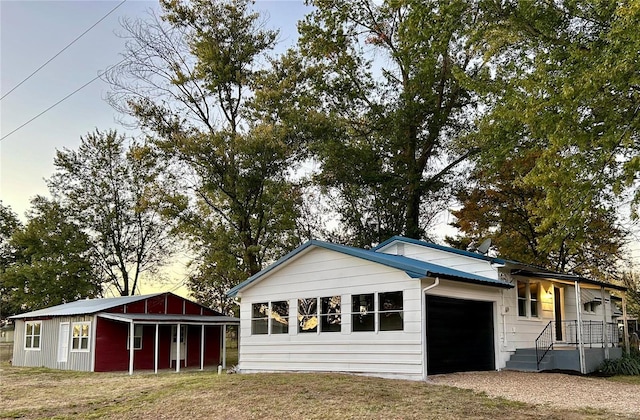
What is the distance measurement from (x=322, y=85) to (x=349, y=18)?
3.34m

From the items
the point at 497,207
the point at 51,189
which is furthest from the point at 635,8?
the point at 51,189

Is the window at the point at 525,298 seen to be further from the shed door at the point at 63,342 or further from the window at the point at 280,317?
the shed door at the point at 63,342

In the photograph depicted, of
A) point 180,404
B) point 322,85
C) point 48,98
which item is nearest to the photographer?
point 180,404

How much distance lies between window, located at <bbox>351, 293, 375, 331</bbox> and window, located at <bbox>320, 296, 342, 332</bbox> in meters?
0.52

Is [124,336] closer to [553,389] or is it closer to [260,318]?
[260,318]

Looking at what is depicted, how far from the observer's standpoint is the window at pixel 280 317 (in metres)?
17.4

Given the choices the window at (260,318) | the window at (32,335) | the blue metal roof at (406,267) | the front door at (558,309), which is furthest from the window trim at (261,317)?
the window at (32,335)

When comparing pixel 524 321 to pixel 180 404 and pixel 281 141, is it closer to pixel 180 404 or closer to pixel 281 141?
pixel 180 404

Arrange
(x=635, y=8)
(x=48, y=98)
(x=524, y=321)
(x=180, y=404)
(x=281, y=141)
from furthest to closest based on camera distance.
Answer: (x=281, y=141)
(x=524, y=321)
(x=48, y=98)
(x=180, y=404)
(x=635, y=8)

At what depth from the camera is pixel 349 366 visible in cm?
1527

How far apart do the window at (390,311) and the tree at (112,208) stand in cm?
2548

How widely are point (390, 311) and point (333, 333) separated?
2.04 m

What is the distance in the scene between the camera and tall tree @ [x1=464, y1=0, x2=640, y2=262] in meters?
11.9

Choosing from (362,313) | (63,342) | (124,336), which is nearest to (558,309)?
(362,313)
